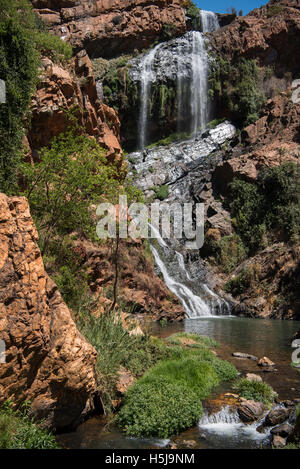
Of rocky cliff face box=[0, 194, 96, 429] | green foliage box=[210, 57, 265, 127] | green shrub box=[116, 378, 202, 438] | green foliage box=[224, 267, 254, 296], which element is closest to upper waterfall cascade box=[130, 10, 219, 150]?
green foliage box=[210, 57, 265, 127]

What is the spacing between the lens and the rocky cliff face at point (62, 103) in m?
15.5

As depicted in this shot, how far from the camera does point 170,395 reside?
7051 mm

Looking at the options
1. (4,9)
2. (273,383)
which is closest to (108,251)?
(273,383)

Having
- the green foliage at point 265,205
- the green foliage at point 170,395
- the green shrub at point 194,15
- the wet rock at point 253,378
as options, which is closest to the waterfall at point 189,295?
the green foliage at point 265,205

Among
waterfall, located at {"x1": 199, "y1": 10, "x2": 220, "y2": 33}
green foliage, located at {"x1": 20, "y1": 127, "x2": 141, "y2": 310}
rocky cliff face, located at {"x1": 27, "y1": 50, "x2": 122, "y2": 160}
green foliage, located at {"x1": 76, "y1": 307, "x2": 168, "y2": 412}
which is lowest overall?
green foliage, located at {"x1": 76, "y1": 307, "x2": 168, "y2": 412}

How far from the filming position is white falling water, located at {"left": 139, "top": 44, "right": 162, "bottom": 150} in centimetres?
4175

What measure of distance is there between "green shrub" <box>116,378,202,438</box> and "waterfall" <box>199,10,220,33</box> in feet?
162

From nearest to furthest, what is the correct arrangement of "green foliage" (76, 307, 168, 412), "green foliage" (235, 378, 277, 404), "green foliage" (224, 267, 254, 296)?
1. "green foliage" (76, 307, 168, 412)
2. "green foliage" (235, 378, 277, 404)
3. "green foliage" (224, 267, 254, 296)

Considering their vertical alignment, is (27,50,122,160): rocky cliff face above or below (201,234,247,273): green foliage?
above

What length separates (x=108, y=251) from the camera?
15.8 metres

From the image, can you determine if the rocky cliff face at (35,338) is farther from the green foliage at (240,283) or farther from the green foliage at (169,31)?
the green foliage at (169,31)

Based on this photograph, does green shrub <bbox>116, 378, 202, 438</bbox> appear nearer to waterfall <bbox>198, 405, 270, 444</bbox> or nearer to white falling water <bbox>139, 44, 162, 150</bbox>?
waterfall <bbox>198, 405, 270, 444</bbox>

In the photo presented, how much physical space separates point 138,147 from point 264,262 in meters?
22.8
